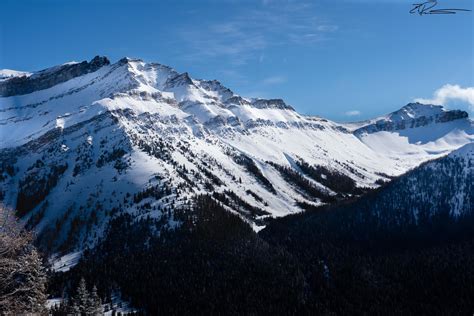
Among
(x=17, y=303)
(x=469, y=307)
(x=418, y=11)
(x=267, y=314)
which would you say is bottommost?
(x=469, y=307)

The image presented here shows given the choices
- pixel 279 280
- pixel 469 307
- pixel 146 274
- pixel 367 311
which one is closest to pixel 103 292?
pixel 146 274

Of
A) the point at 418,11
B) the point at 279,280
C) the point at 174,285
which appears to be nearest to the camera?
the point at 418,11

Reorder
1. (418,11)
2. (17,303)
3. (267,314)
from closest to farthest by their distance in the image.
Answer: (17,303) → (418,11) → (267,314)

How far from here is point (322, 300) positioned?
18600 cm

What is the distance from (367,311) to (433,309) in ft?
79.9

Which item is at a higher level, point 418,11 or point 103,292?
point 418,11

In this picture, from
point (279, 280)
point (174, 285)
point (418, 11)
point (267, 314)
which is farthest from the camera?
point (279, 280)

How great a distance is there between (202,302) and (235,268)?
3085 centimetres

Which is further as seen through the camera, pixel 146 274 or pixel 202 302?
pixel 146 274

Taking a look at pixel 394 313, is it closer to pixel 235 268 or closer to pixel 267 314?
pixel 267 314

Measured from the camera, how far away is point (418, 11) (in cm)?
3231

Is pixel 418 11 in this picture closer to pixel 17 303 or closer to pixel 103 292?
pixel 17 303

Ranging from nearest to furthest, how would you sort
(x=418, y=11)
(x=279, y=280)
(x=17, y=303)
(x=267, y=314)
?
(x=17, y=303), (x=418, y=11), (x=267, y=314), (x=279, y=280)

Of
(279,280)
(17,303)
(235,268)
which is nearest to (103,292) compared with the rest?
(235,268)
